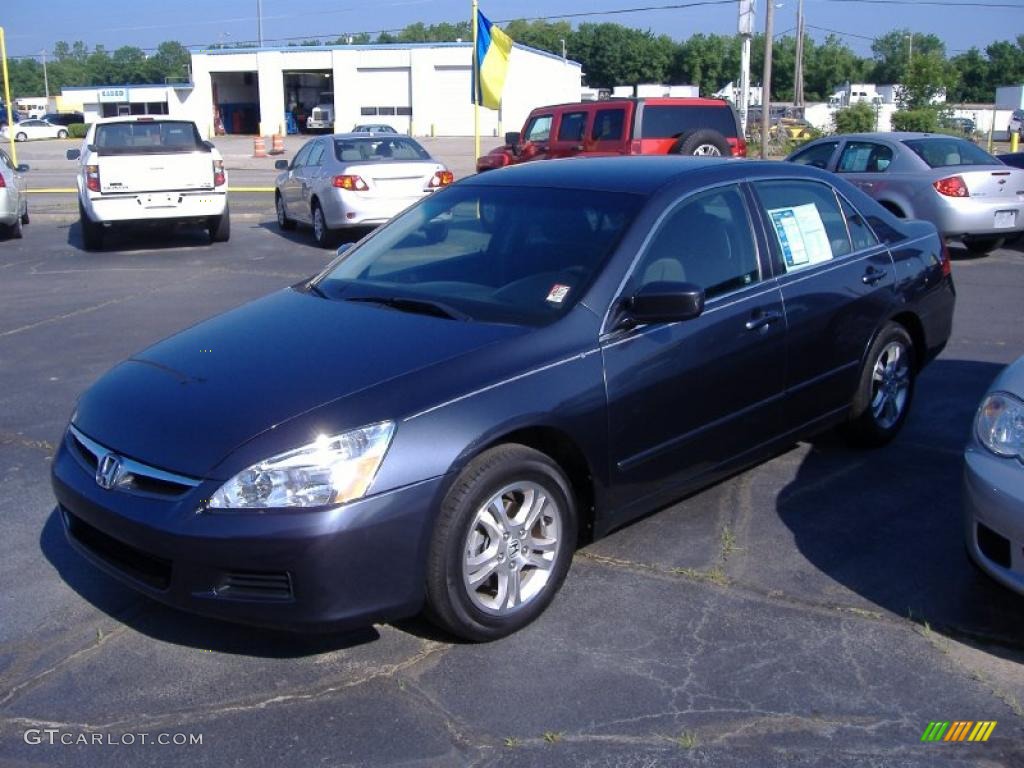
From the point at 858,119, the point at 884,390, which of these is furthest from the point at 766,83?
the point at 884,390

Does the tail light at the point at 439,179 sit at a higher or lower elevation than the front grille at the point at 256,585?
higher

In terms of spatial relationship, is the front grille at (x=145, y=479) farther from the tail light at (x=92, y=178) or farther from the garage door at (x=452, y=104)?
the garage door at (x=452, y=104)

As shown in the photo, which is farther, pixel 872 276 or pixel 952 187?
pixel 952 187

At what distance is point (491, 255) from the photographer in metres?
4.73

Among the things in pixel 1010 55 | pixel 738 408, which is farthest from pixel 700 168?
pixel 1010 55

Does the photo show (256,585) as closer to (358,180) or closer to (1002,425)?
(1002,425)

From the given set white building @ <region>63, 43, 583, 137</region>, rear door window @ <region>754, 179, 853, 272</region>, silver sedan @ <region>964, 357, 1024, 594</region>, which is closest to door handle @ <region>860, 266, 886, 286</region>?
rear door window @ <region>754, 179, 853, 272</region>

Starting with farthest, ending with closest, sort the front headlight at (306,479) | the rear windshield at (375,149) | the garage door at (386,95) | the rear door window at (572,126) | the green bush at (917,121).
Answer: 1. the garage door at (386,95)
2. the green bush at (917,121)
3. the rear door window at (572,126)
4. the rear windshield at (375,149)
5. the front headlight at (306,479)

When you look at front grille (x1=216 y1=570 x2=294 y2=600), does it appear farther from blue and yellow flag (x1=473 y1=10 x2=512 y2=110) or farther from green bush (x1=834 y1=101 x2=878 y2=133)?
green bush (x1=834 y1=101 x2=878 y2=133)

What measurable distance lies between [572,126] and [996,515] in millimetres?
14188

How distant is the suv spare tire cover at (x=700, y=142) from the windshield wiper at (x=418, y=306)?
1140cm

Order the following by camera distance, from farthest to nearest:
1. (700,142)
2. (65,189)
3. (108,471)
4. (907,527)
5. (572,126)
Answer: (65,189)
(572,126)
(700,142)
(907,527)
(108,471)

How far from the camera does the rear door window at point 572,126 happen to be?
17.0 metres

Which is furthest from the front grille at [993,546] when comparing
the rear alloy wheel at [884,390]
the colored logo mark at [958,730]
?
the rear alloy wheel at [884,390]
